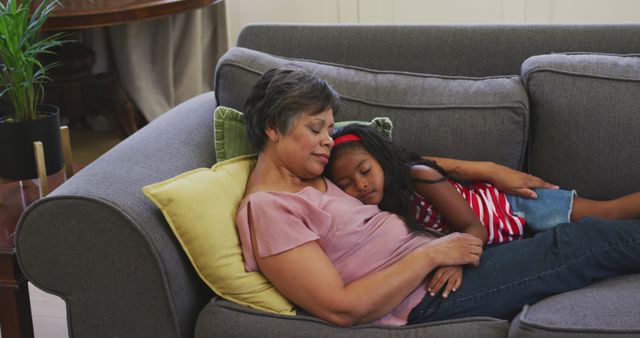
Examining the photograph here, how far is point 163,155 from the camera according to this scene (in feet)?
6.14

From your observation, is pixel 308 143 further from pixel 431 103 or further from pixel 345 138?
pixel 431 103

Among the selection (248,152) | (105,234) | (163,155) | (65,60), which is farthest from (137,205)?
(65,60)

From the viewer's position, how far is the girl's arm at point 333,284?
62.5 inches

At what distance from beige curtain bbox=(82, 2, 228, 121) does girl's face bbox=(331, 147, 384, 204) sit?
1988 mm

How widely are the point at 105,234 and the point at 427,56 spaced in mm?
993

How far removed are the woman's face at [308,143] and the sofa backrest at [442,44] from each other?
20.5 inches

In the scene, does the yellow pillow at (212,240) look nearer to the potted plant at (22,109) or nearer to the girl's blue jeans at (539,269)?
the girl's blue jeans at (539,269)

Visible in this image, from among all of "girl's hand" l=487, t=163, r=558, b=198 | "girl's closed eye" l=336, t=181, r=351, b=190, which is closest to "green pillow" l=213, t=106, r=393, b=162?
"girl's closed eye" l=336, t=181, r=351, b=190

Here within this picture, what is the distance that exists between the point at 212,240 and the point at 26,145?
596 millimetres

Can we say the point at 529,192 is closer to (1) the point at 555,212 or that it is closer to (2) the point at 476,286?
(1) the point at 555,212

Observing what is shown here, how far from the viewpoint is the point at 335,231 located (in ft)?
5.65

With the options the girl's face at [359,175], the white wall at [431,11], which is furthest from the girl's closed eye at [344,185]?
the white wall at [431,11]

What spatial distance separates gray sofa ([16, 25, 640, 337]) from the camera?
5.24ft

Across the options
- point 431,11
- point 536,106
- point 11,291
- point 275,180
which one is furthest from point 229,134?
point 431,11
